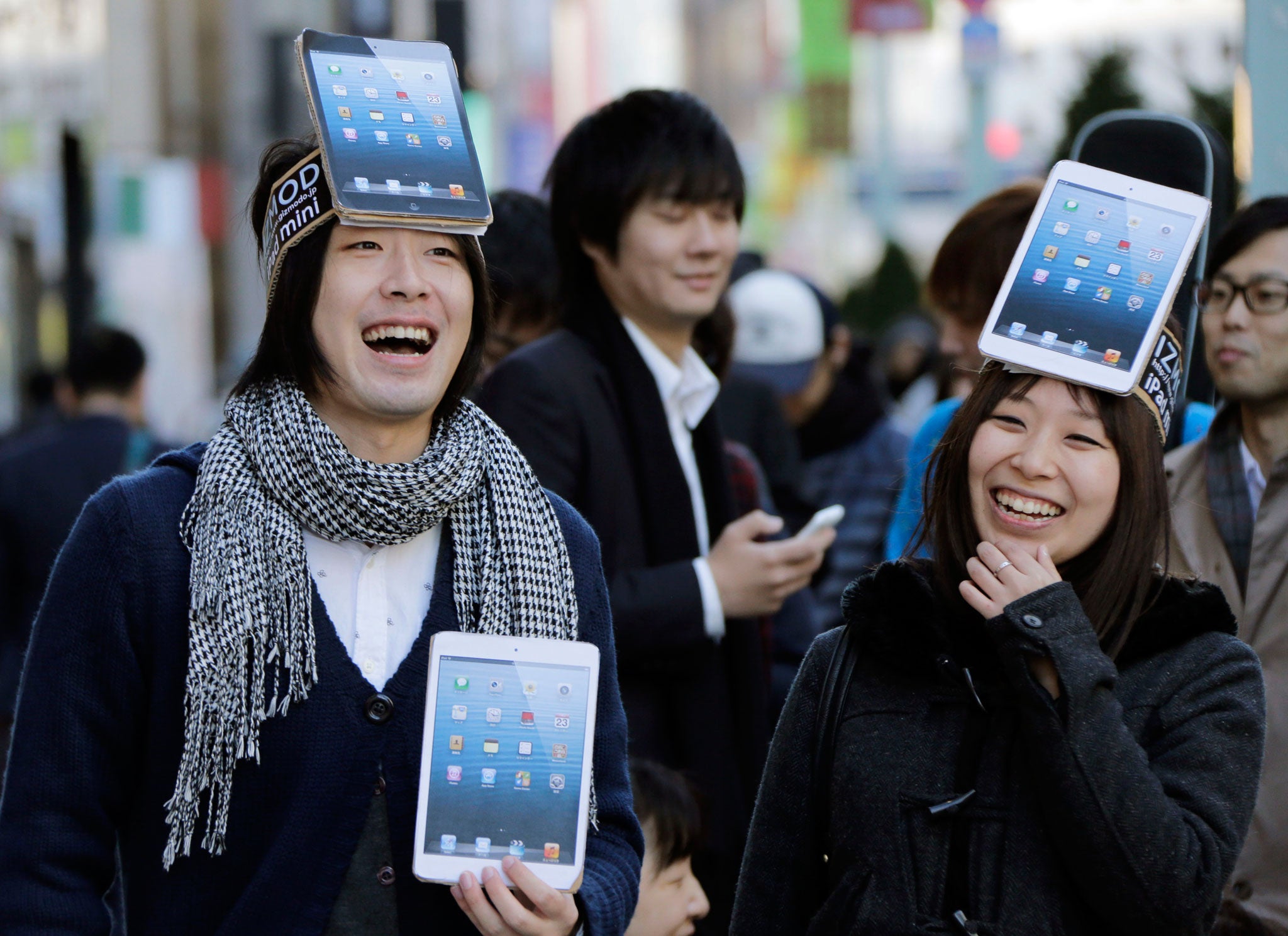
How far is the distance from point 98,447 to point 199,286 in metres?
21.0

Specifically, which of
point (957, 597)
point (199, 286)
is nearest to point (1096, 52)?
point (957, 597)

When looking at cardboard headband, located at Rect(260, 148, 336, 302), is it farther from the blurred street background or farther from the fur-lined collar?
the fur-lined collar

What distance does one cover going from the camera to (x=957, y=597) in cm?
271

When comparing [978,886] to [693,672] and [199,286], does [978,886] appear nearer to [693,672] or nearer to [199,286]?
[693,672]

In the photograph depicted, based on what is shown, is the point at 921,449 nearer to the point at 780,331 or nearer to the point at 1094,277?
the point at 1094,277

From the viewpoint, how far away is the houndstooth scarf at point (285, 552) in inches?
92.7

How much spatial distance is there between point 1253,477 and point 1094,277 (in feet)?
3.70

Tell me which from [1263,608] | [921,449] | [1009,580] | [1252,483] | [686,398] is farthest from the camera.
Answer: [921,449]

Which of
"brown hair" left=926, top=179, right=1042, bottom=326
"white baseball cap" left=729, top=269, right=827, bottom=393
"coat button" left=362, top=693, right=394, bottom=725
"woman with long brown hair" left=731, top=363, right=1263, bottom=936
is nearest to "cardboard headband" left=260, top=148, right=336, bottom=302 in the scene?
Result: "coat button" left=362, top=693, right=394, bottom=725

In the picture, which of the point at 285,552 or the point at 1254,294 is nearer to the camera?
the point at 285,552

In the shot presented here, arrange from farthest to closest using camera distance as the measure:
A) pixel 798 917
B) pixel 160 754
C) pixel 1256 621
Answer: pixel 1256 621 → pixel 798 917 → pixel 160 754

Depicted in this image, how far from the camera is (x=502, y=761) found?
2.39 m

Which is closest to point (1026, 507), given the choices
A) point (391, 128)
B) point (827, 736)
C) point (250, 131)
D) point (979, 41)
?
point (827, 736)

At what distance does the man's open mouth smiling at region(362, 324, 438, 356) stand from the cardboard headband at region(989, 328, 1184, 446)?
922mm
